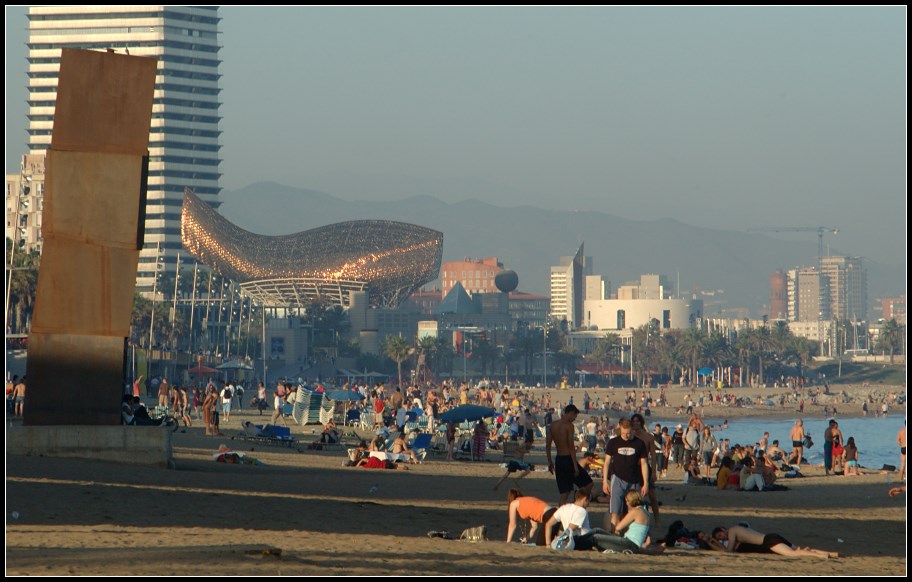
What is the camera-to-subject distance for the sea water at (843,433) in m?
47.4

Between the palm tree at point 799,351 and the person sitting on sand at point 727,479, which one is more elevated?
the palm tree at point 799,351

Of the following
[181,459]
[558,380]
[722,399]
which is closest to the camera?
[181,459]

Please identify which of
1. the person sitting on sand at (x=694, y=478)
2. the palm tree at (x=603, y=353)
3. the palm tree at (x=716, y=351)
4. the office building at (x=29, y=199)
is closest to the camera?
the person sitting on sand at (x=694, y=478)

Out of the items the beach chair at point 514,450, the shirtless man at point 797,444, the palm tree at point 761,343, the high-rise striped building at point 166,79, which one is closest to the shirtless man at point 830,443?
the shirtless man at point 797,444

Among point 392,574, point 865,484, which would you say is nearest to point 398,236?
point 865,484

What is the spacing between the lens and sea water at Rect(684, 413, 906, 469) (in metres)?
47.4

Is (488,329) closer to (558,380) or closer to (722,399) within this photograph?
(558,380)

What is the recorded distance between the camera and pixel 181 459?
18.1 metres

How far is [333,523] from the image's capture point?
1170 cm

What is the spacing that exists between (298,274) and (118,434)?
12307cm

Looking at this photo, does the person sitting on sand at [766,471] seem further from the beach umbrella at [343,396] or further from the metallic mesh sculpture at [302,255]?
the metallic mesh sculpture at [302,255]

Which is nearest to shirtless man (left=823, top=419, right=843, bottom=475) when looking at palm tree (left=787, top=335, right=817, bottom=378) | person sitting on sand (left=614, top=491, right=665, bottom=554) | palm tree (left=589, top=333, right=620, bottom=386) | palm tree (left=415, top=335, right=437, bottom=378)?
person sitting on sand (left=614, top=491, right=665, bottom=554)

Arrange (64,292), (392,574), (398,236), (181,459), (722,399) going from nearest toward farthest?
(392,574), (64,292), (181,459), (722,399), (398,236)

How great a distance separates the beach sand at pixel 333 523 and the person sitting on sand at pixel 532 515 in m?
0.43
